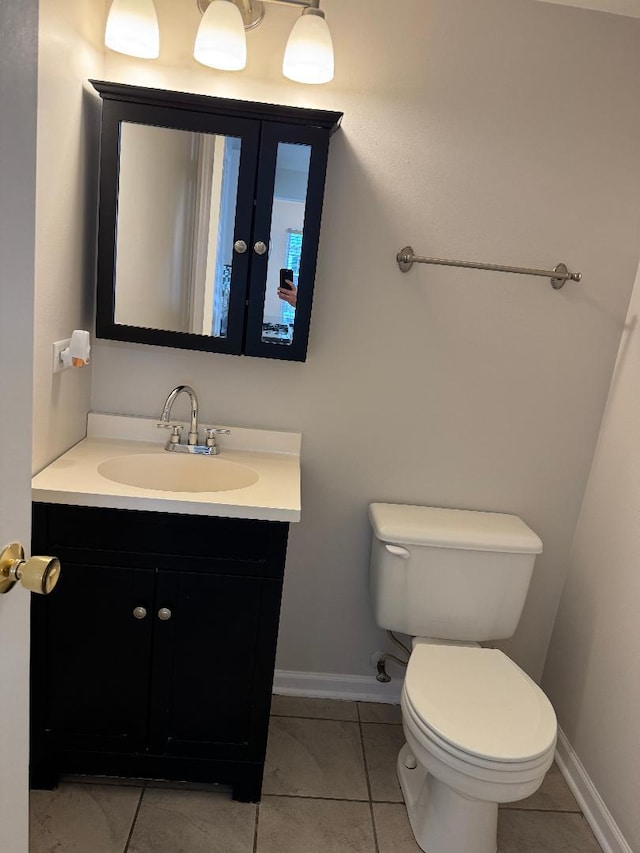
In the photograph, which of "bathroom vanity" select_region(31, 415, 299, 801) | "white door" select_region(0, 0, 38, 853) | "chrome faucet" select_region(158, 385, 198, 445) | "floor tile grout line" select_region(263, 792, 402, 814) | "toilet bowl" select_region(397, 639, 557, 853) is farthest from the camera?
"chrome faucet" select_region(158, 385, 198, 445)

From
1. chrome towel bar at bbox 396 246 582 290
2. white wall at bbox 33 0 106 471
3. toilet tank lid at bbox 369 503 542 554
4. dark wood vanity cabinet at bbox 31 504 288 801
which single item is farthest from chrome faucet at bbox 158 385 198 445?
chrome towel bar at bbox 396 246 582 290

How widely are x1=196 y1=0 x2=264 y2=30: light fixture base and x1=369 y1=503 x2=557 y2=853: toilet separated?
57.6 inches

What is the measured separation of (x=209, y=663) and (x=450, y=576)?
744 mm

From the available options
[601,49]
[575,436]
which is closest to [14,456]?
[575,436]

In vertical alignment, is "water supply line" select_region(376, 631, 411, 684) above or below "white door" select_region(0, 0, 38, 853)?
below

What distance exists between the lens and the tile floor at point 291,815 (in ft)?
5.48

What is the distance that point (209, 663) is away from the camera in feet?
5.58

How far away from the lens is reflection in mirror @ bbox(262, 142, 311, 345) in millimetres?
1799

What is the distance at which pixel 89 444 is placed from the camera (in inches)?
77.0

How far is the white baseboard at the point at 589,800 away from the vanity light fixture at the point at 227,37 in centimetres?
217

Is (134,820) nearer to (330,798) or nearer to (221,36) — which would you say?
(330,798)

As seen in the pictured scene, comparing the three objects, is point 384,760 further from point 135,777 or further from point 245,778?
point 135,777

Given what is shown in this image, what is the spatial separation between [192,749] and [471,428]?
127cm

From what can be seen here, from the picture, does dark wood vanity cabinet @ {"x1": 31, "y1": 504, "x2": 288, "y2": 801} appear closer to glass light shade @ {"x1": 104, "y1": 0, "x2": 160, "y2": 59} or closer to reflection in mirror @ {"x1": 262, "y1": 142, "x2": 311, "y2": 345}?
reflection in mirror @ {"x1": 262, "y1": 142, "x2": 311, "y2": 345}
